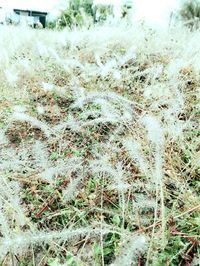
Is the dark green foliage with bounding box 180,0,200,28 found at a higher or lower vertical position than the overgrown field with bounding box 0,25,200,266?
higher

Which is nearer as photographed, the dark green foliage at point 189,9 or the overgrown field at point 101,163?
the overgrown field at point 101,163

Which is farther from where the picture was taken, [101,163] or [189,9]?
[189,9]

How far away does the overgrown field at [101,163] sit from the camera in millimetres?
1187

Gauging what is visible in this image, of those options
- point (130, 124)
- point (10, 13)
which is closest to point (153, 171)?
point (130, 124)

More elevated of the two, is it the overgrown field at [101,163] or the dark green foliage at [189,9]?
the dark green foliage at [189,9]

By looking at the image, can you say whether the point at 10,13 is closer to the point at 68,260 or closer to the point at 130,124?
the point at 130,124

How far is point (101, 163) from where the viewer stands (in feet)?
5.11

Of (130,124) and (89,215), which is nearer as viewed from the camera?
(89,215)

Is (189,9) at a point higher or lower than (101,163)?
higher

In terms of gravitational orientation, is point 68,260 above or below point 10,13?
below

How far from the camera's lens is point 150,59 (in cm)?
274

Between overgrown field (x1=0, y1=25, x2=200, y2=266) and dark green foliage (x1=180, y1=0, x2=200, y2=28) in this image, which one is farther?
dark green foliage (x1=180, y1=0, x2=200, y2=28)

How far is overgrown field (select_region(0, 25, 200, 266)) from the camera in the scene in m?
1.19

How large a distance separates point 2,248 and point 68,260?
0.78 ft
